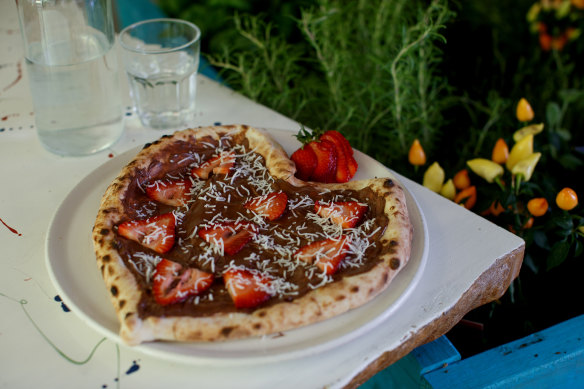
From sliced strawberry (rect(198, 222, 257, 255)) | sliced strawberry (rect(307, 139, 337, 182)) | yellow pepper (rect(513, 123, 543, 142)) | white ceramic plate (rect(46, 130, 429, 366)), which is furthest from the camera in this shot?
yellow pepper (rect(513, 123, 543, 142))

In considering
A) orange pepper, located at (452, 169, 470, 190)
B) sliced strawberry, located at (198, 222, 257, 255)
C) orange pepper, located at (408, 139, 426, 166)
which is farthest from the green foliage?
sliced strawberry, located at (198, 222, 257, 255)

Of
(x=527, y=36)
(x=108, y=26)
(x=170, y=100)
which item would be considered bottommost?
(x=527, y=36)

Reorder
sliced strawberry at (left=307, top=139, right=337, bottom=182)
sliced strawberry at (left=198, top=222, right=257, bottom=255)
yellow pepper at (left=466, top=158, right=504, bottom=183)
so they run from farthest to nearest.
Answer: yellow pepper at (left=466, top=158, right=504, bottom=183) → sliced strawberry at (left=307, top=139, right=337, bottom=182) → sliced strawberry at (left=198, top=222, right=257, bottom=255)

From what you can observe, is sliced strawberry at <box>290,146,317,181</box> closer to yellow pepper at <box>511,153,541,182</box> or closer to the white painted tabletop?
the white painted tabletop

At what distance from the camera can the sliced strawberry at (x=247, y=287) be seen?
3.61ft

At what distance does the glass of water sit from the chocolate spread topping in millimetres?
292

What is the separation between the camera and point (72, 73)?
1663 mm

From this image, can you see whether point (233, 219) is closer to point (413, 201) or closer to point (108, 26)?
point (413, 201)

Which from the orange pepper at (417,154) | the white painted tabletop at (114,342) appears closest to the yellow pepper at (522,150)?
the orange pepper at (417,154)

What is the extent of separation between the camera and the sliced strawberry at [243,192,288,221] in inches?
53.4

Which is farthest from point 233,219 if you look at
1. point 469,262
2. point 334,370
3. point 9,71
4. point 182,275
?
point 9,71

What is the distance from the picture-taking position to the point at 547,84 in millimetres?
2777

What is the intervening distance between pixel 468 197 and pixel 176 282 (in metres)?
1.00

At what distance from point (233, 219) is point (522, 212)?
0.91 m
